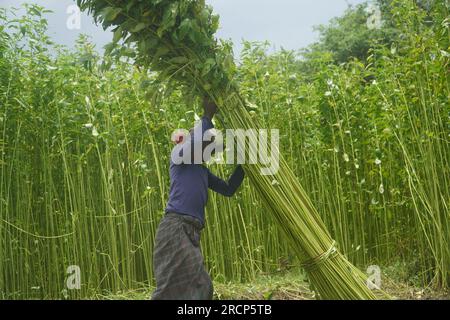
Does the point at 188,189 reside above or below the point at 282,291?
above

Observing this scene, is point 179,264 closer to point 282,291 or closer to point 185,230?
point 185,230

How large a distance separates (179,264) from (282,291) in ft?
4.52

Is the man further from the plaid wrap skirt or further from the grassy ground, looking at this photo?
the grassy ground

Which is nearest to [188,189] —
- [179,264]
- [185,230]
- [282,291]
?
[185,230]

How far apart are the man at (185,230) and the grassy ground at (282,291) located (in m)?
1.06

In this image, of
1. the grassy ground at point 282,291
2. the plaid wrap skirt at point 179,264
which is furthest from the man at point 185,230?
the grassy ground at point 282,291

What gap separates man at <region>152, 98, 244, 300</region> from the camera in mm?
2758

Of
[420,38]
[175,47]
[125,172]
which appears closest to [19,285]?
[125,172]

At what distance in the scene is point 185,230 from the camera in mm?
2812

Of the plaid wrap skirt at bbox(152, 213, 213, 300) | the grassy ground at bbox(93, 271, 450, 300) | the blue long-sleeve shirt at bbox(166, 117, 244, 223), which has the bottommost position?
the grassy ground at bbox(93, 271, 450, 300)

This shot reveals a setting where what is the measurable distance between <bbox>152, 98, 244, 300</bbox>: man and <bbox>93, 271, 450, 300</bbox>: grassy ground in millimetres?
1058

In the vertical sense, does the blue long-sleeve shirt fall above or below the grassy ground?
above

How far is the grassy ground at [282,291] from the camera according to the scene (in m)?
3.84

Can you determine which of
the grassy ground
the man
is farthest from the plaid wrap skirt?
the grassy ground
